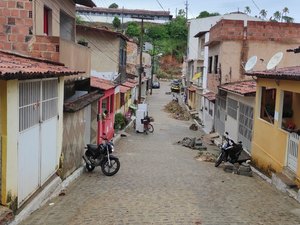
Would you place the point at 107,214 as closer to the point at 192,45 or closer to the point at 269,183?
the point at 269,183

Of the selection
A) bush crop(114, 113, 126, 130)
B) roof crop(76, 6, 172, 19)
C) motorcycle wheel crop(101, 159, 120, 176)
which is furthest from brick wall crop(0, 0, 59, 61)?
roof crop(76, 6, 172, 19)

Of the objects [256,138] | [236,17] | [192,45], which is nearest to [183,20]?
[192,45]

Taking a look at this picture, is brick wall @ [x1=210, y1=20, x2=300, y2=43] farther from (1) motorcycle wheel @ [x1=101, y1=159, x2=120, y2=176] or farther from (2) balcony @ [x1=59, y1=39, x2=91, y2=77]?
(1) motorcycle wheel @ [x1=101, y1=159, x2=120, y2=176]

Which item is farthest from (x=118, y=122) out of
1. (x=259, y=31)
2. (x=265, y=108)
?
(x=265, y=108)

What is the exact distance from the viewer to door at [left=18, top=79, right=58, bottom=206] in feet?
25.0

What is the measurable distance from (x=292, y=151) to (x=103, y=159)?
19.6ft

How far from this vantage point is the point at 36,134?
8.52 meters

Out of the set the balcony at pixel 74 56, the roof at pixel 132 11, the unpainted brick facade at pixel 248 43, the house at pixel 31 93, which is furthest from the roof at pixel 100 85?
the roof at pixel 132 11

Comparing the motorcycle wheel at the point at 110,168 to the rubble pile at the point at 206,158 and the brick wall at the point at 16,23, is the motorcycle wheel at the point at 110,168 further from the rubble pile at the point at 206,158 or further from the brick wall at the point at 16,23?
the rubble pile at the point at 206,158

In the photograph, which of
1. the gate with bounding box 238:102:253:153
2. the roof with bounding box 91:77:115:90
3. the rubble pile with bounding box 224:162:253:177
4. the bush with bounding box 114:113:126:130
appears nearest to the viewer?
the rubble pile with bounding box 224:162:253:177

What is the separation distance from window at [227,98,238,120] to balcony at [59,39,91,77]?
839 cm

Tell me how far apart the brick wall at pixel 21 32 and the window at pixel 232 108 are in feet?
38.5

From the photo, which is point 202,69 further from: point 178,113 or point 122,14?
point 122,14

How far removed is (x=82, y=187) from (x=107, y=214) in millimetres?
3031
